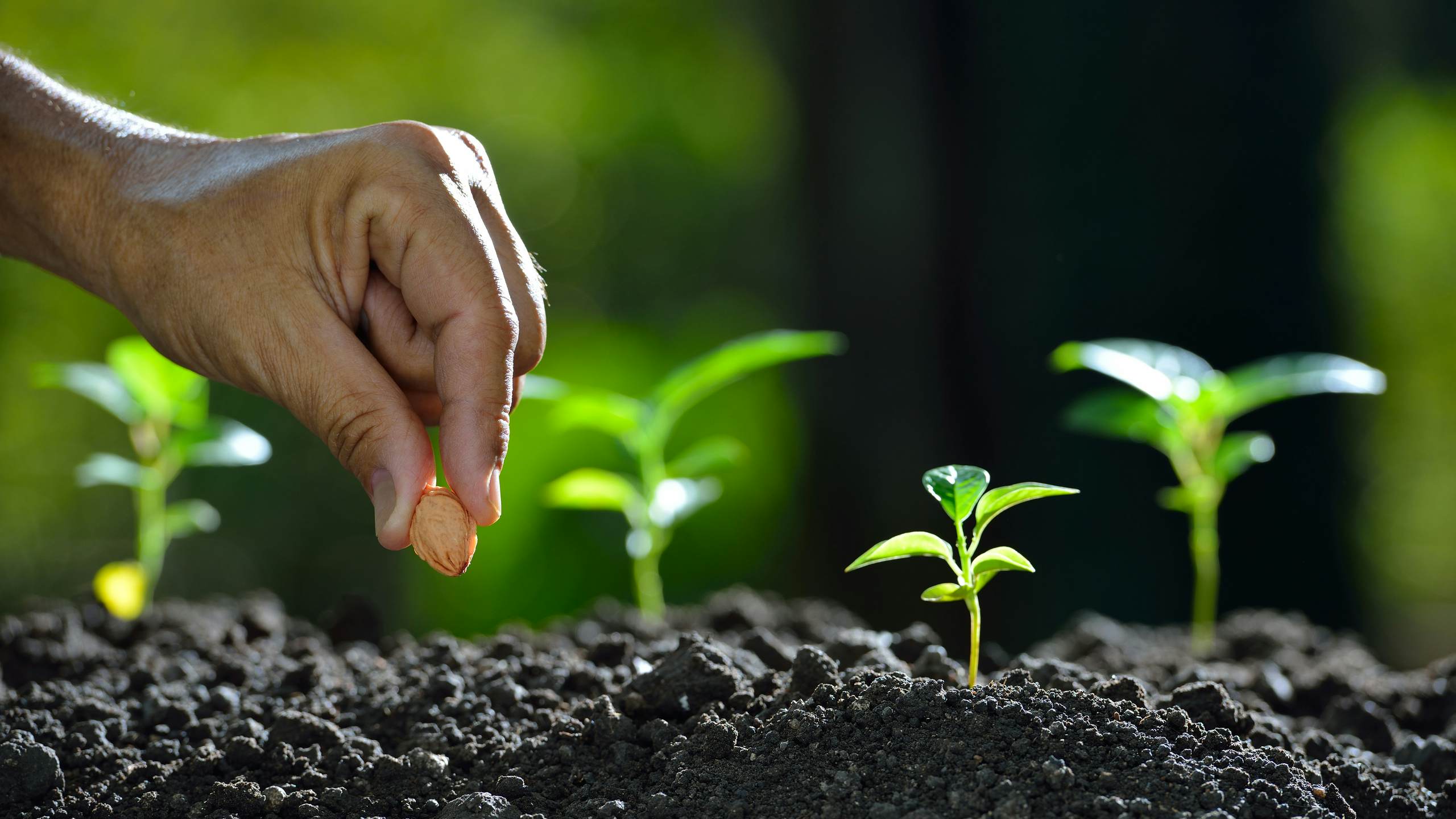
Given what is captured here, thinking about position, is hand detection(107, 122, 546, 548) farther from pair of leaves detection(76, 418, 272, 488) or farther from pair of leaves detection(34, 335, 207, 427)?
pair of leaves detection(34, 335, 207, 427)

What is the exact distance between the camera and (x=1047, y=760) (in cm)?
82

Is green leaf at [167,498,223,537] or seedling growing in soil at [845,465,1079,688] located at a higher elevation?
seedling growing in soil at [845,465,1079,688]

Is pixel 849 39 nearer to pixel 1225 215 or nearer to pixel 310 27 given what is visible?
pixel 1225 215

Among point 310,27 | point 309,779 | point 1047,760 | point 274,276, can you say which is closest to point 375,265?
point 274,276

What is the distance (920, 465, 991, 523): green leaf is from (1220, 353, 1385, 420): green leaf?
733mm

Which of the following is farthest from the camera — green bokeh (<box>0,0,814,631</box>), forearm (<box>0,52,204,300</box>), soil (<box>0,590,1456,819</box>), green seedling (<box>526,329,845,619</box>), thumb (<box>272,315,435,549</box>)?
green bokeh (<box>0,0,814,631</box>)

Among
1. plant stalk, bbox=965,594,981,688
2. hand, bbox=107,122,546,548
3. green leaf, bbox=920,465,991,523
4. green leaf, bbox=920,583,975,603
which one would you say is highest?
hand, bbox=107,122,546,548

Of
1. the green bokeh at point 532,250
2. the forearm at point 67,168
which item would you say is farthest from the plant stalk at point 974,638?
the green bokeh at point 532,250

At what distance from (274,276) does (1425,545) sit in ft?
11.7

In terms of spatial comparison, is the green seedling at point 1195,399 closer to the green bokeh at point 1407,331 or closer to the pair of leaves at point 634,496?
the pair of leaves at point 634,496

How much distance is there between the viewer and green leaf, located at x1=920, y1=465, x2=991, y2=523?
0.93m

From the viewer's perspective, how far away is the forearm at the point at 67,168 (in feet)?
3.63

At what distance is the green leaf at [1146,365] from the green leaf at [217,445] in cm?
116

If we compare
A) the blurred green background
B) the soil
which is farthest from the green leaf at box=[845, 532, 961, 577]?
the blurred green background
